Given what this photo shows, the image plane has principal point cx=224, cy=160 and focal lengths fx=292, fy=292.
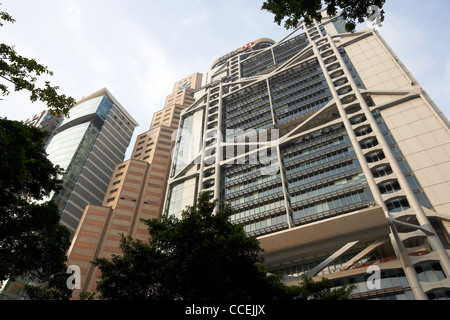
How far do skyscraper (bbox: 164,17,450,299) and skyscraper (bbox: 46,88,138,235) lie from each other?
1135 inches

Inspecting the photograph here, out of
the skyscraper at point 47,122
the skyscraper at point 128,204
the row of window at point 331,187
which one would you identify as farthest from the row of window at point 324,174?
the skyscraper at point 47,122

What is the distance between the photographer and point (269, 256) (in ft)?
126

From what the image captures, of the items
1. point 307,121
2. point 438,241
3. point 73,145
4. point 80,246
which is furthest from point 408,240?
point 73,145

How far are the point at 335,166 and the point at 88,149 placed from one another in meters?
68.5

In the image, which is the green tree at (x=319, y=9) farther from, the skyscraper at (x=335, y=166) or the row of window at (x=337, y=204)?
the row of window at (x=337, y=204)

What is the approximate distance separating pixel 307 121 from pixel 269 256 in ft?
83.3

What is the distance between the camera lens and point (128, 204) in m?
68.5

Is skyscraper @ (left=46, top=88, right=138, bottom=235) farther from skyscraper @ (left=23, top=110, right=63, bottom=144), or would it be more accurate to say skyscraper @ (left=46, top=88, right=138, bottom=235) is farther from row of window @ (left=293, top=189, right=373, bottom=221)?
row of window @ (left=293, top=189, right=373, bottom=221)

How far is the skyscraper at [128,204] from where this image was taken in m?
57.3

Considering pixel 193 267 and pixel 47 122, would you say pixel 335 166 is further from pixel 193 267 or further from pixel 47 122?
pixel 47 122

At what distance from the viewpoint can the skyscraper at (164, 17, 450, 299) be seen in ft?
102

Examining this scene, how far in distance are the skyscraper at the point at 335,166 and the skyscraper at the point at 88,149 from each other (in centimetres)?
2882

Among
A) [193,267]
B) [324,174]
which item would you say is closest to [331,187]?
[324,174]

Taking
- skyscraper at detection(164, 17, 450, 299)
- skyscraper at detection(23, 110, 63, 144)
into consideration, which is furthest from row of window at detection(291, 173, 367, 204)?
skyscraper at detection(23, 110, 63, 144)
